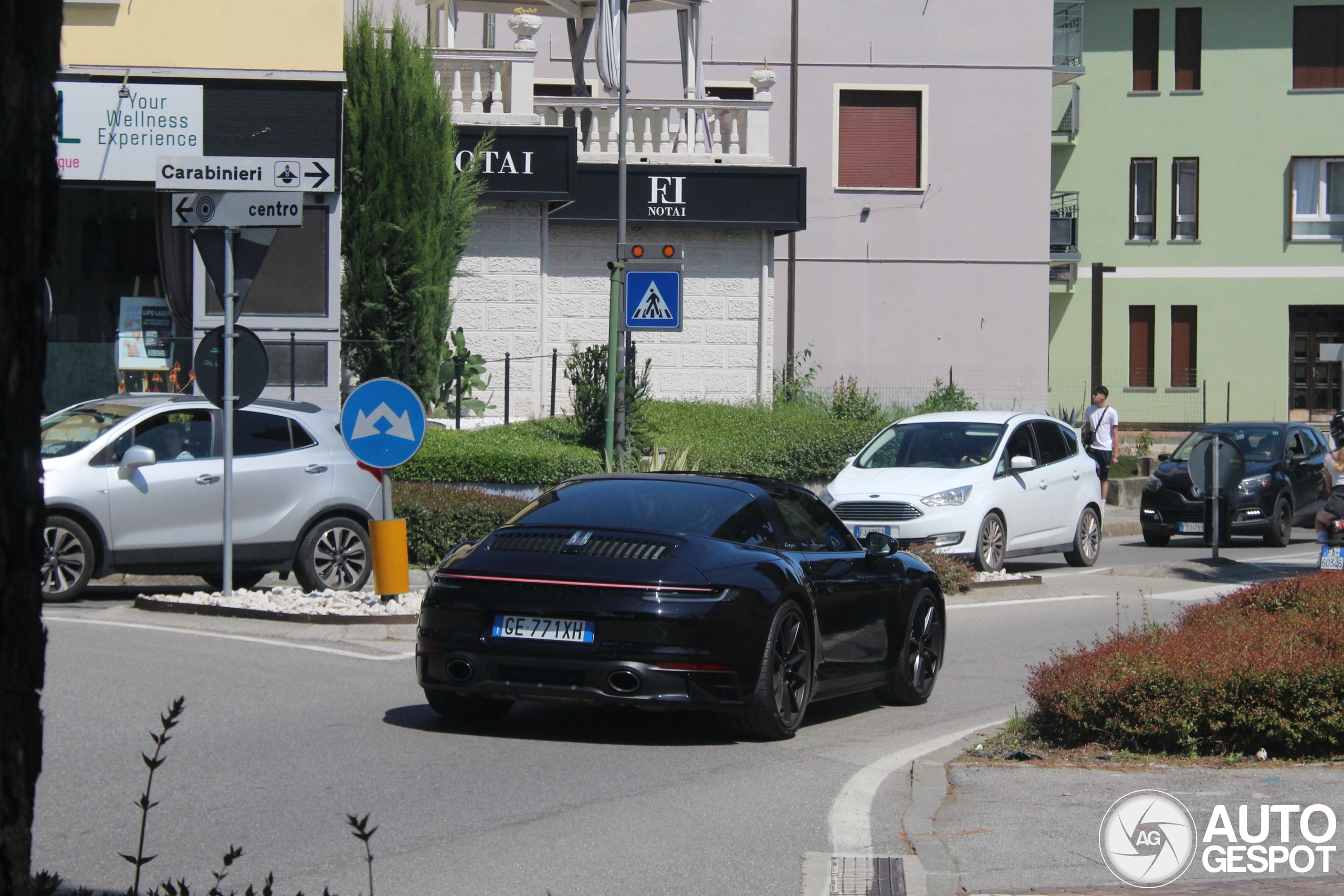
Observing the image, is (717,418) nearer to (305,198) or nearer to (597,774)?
(305,198)

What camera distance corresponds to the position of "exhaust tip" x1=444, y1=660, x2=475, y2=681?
8148 millimetres

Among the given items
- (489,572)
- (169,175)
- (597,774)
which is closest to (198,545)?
(169,175)

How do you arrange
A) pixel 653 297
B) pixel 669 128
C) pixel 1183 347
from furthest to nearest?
pixel 1183 347, pixel 669 128, pixel 653 297

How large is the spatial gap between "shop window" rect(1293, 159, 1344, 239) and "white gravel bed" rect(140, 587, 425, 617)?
114 feet

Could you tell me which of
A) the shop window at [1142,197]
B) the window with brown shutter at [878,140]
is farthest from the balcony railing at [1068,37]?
the window with brown shutter at [878,140]

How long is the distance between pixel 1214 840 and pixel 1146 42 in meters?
40.1

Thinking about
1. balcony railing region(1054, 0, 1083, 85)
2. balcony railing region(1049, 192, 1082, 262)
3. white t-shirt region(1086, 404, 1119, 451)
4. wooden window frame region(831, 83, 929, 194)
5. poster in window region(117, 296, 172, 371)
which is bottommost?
white t-shirt region(1086, 404, 1119, 451)

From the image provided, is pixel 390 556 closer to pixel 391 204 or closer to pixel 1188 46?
pixel 391 204

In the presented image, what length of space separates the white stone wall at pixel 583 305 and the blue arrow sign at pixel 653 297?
19.6 ft

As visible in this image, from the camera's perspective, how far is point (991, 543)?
685 inches

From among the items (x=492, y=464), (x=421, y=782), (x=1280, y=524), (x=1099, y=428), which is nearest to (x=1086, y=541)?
(x=1099, y=428)

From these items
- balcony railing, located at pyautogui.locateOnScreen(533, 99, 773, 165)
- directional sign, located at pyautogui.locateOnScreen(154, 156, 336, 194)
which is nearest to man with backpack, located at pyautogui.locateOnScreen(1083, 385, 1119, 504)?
balcony railing, located at pyautogui.locateOnScreen(533, 99, 773, 165)

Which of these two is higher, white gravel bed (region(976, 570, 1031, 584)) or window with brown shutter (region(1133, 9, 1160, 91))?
window with brown shutter (region(1133, 9, 1160, 91))

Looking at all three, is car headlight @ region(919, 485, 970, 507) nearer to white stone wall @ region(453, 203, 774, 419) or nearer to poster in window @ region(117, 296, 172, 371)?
white stone wall @ region(453, 203, 774, 419)
